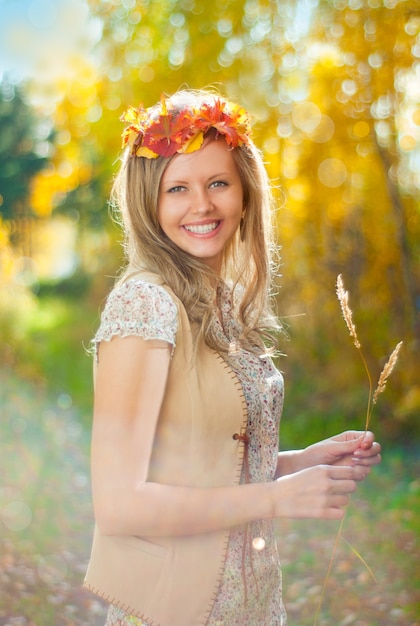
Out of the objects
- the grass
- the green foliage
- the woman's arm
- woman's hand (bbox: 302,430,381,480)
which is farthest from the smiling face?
the green foliage

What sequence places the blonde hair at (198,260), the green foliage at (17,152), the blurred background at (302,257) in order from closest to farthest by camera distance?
the blonde hair at (198,260)
the blurred background at (302,257)
the green foliage at (17,152)

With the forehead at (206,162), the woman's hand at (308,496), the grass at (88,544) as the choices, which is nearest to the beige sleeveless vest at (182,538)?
the woman's hand at (308,496)

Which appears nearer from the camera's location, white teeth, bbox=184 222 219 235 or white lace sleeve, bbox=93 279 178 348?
white lace sleeve, bbox=93 279 178 348

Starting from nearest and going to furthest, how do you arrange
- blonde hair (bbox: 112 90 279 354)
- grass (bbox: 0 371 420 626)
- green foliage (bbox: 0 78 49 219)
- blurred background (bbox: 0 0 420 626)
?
1. blonde hair (bbox: 112 90 279 354)
2. grass (bbox: 0 371 420 626)
3. blurred background (bbox: 0 0 420 626)
4. green foliage (bbox: 0 78 49 219)

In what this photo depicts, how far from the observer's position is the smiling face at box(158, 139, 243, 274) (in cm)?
175

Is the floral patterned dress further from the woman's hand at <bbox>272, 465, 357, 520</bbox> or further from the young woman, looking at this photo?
the woman's hand at <bbox>272, 465, 357, 520</bbox>

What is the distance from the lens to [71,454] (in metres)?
6.73

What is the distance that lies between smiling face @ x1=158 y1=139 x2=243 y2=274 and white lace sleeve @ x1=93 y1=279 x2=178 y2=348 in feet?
0.78

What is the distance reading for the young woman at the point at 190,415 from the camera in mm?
1455

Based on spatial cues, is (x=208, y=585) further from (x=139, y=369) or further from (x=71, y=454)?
(x=71, y=454)

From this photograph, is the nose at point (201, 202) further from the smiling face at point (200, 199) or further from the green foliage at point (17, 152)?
the green foliage at point (17, 152)

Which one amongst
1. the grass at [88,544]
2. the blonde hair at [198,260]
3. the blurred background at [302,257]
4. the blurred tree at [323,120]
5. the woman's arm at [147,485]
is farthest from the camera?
the blurred tree at [323,120]

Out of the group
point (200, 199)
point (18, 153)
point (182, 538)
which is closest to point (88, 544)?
point (182, 538)

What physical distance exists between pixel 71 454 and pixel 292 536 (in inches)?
92.9
